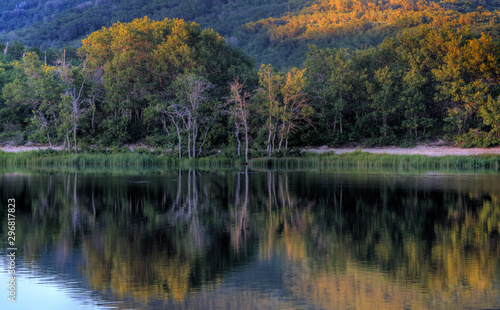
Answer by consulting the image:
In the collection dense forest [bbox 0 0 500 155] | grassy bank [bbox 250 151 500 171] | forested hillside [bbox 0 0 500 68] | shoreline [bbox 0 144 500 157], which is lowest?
grassy bank [bbox 250 151 500 171]

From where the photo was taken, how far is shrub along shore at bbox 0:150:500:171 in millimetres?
36281

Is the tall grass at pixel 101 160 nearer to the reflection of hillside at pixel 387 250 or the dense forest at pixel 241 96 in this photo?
the dense forest at pixel 241 96

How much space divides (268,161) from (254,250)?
95.8ft

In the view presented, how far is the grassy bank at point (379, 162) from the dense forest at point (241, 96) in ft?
A: 10.6

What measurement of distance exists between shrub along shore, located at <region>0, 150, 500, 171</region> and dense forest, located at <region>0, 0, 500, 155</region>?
80.4 inches

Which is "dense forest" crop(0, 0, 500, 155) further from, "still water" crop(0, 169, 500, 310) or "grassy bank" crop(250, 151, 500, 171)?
"still water" crop(0, 169, 500, 310)

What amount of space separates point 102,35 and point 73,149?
536 inches

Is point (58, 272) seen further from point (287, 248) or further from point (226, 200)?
point (226, 200)

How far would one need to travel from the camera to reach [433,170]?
34438 millimetres

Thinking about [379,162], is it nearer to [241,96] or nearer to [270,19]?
[241,96]

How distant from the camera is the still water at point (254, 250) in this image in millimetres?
8281

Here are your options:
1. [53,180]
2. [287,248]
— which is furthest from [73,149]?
[287,248]

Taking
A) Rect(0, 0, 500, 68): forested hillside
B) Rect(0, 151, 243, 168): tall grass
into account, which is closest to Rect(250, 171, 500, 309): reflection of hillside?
Rect(0, 151, 243, 168): tall grass

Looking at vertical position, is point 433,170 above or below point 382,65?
below
